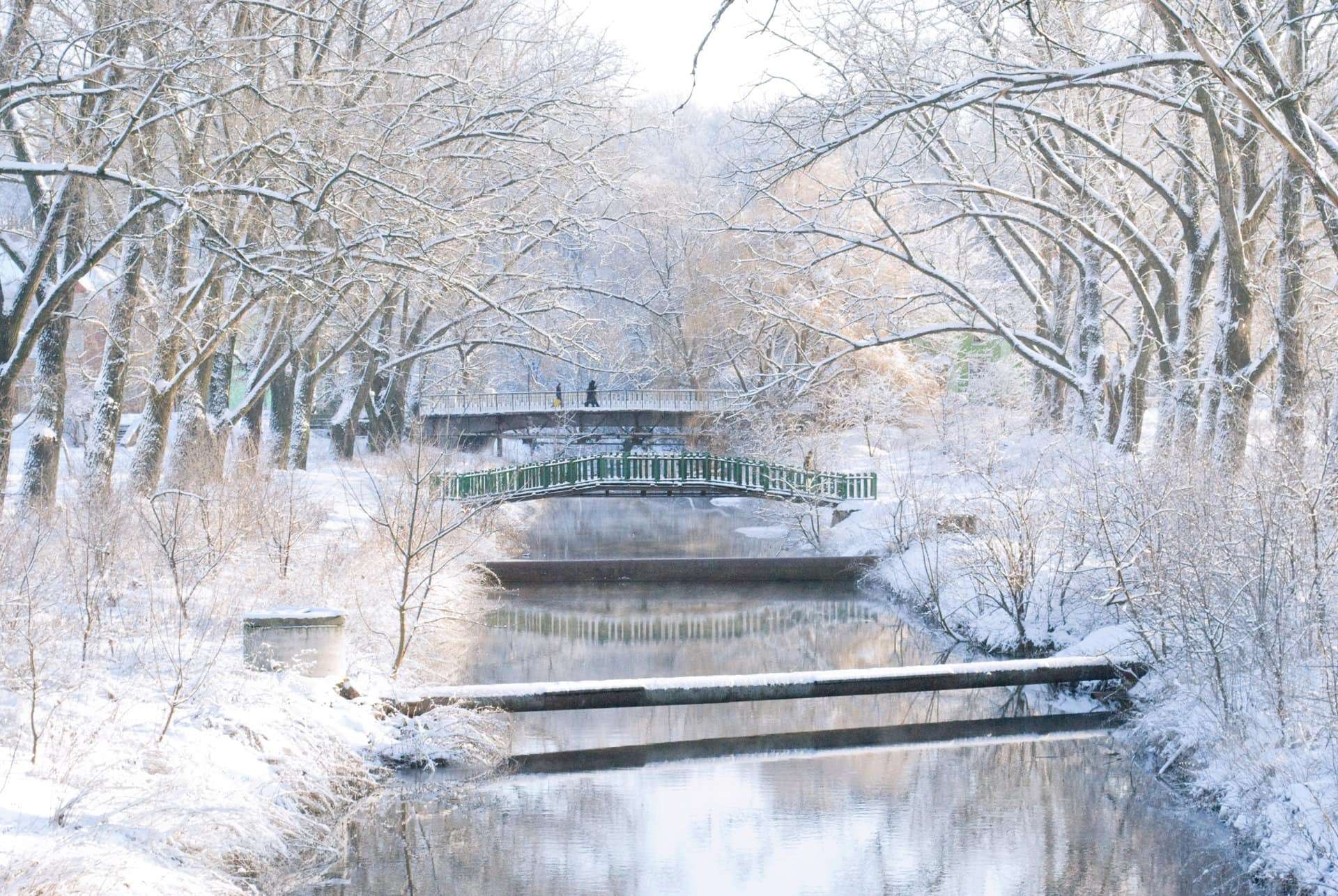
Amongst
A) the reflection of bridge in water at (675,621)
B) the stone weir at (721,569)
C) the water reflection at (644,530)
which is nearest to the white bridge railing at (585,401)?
the water reflection at (644,530)

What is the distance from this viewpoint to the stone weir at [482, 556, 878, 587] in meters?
21.8

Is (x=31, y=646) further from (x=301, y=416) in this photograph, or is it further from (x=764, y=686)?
(x=301, y=416)

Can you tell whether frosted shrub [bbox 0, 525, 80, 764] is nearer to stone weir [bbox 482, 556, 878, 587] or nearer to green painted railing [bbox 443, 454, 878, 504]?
stone weir [bbox 482, 556, 878, 587]

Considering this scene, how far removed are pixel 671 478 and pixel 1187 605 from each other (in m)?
18.4

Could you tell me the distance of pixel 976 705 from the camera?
1395 centimetres

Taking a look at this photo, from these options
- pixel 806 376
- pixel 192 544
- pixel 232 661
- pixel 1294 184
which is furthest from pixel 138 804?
pixel 806 376

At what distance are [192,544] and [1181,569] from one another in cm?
961

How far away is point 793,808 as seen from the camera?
33.2ft

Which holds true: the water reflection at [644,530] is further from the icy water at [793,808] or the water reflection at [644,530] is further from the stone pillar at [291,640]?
the stone pillar at [291,640]

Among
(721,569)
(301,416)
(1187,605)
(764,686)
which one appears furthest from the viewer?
(301,416)

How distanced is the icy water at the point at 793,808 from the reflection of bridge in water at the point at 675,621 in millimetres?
1585

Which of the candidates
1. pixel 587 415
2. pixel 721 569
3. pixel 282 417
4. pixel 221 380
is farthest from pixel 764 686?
pixel 587 415

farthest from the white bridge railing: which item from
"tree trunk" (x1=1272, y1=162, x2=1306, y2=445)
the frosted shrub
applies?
the frosted shrub

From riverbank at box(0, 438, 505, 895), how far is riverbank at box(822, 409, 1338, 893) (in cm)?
587
